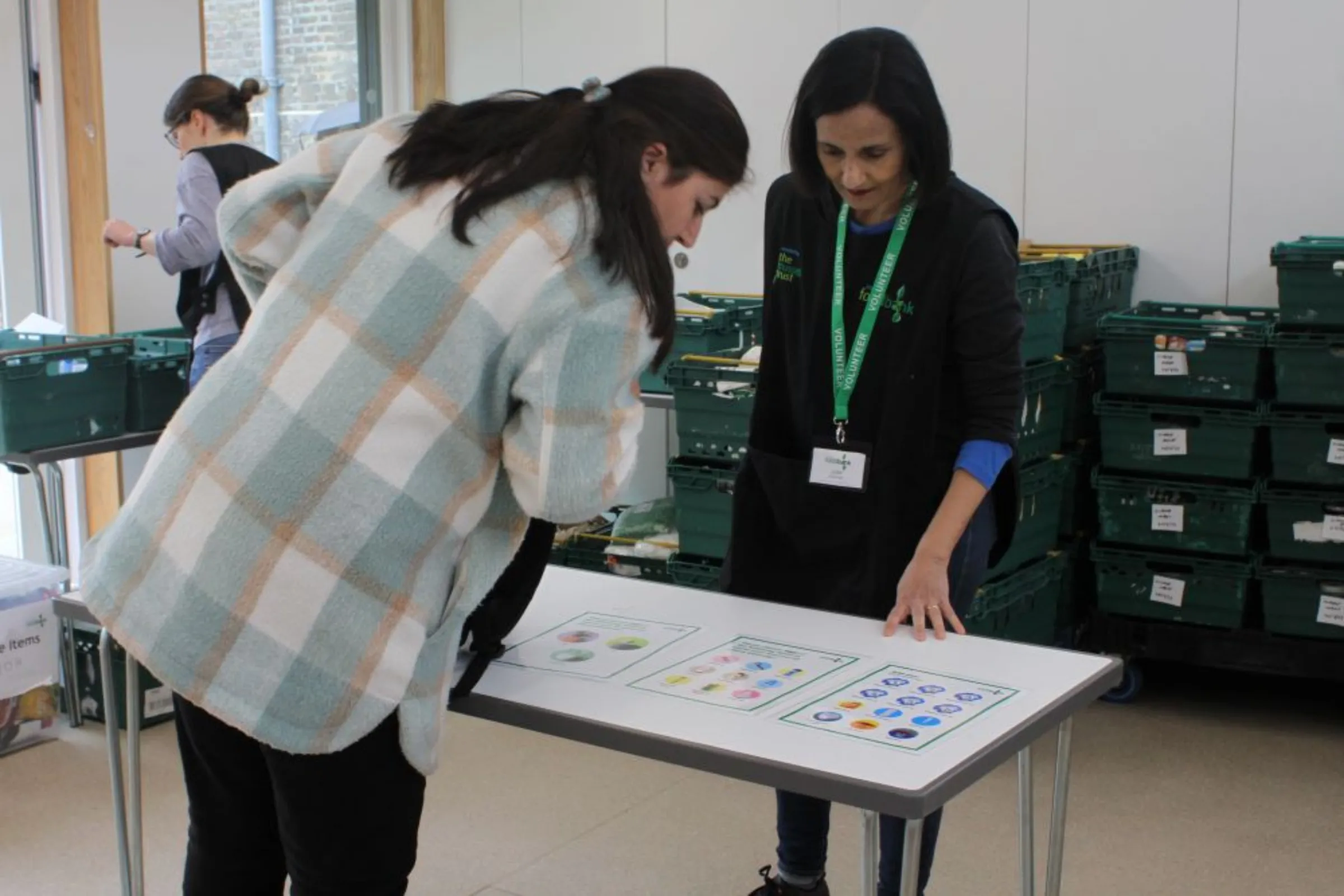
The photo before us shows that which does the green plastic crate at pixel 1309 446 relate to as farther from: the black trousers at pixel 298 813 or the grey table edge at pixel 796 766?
the black trousers at pixel 298 813

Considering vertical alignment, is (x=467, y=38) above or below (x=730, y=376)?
above

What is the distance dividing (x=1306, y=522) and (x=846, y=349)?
2076 mm

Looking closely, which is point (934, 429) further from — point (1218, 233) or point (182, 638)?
point (1218, 233)

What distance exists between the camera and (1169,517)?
390cm

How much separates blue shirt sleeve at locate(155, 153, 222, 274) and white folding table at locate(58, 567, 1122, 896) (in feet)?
6.57

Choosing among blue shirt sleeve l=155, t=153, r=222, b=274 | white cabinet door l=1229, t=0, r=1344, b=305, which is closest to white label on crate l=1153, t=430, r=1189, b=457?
white cabinet door l=1229, t=0, r=1344, b=305

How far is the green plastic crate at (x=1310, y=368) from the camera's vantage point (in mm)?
3642

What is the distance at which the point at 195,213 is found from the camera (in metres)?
3.95

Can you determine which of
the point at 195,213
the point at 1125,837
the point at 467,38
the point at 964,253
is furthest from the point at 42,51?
the point at 1125,837

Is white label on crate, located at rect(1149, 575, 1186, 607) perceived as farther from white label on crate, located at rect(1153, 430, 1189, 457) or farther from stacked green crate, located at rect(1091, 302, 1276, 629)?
white label on crate, located at rect(1153, 430, 1189, 457)

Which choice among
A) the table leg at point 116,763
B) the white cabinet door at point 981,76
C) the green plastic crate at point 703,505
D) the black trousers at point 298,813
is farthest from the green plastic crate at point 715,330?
the black trousers at point 298,813

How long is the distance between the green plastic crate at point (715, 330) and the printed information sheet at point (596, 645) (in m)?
1.86

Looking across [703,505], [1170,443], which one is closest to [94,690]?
[703,505]

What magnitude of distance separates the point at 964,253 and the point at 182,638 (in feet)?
3.85
